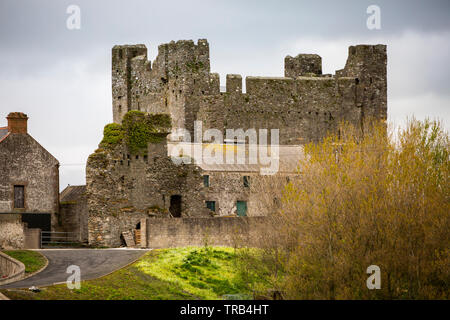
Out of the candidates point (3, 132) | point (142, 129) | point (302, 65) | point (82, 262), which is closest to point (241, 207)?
point (142, 129)

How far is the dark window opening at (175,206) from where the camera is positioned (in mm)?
52312

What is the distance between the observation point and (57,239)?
52812mm

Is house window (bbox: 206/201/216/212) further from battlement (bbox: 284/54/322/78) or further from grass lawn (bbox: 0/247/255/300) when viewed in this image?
battlement (bbox: 284/54/322/78)

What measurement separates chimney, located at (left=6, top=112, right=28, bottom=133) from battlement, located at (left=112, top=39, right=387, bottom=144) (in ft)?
40.6

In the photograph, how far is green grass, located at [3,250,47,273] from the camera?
40875 millimetres

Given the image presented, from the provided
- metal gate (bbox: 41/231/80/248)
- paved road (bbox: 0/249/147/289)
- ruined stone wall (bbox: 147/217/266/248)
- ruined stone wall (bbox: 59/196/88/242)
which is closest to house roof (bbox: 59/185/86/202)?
ruined stone wall (bbox: 59/196/88/242)

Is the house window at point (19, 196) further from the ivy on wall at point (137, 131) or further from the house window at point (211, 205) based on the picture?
the house window at point (211, 205)

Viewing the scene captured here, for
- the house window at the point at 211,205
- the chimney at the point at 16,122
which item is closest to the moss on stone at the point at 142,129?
the house window at the point at 211,205

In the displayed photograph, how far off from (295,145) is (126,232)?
1939 cm

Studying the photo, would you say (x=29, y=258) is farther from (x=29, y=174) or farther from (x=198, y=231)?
(x=29, y=174)

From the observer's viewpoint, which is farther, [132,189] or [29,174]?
→ [29,174]

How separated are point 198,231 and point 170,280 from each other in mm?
6006

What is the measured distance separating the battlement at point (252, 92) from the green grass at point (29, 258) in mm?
22684
